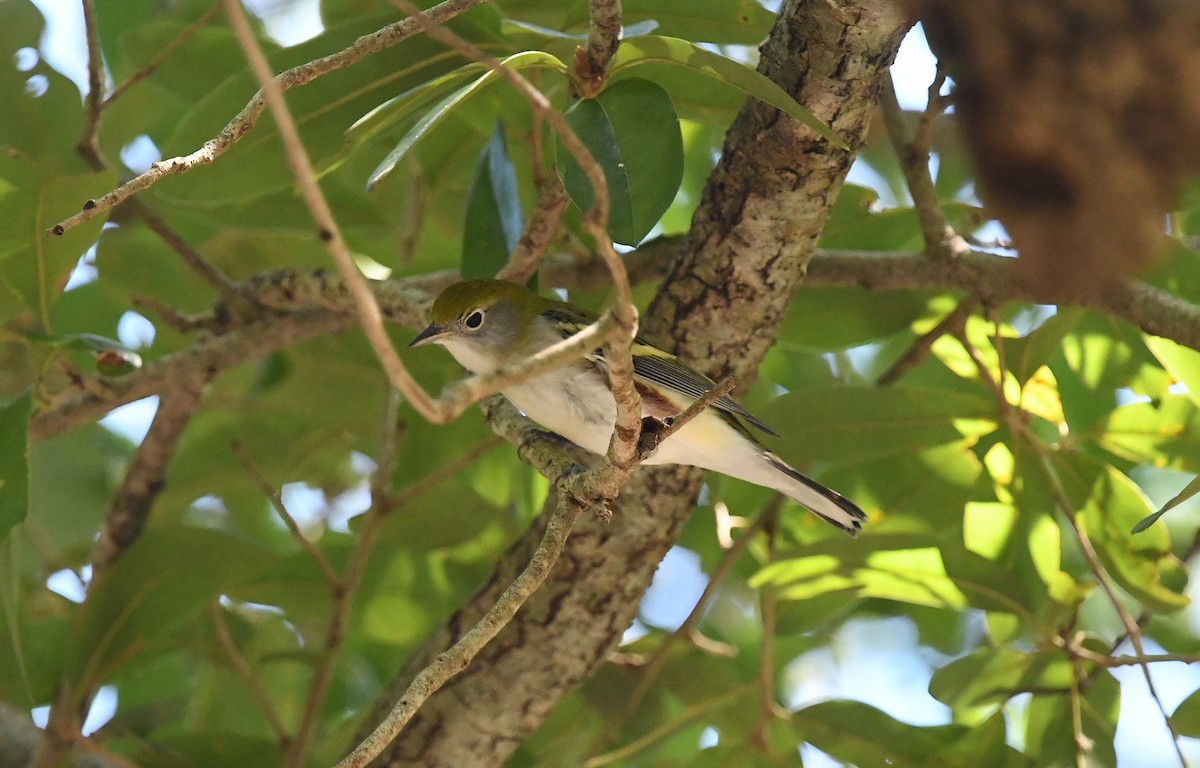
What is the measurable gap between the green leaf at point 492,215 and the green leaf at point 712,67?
0.55m

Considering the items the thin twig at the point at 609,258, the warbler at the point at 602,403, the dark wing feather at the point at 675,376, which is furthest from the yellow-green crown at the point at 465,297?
the thin twig at the point at 609,258

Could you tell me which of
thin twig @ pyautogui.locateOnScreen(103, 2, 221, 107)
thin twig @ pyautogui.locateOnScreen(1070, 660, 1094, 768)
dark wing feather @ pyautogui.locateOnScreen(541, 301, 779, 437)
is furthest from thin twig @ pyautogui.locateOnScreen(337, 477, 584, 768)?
thin twig @ pyautogui.locateOnScreen(103, 2, 221, 107)

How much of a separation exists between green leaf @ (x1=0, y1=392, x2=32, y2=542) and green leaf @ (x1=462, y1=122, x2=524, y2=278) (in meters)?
1.05

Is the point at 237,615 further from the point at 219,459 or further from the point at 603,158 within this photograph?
the point at 603,158

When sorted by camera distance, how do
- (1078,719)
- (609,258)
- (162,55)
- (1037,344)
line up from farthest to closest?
(162,55), (1078,719), (1037,344), (609,258)

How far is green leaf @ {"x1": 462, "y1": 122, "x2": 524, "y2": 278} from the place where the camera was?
259 cm

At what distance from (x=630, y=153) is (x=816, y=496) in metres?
1.17

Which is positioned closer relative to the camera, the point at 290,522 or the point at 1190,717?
the point at 1190,717

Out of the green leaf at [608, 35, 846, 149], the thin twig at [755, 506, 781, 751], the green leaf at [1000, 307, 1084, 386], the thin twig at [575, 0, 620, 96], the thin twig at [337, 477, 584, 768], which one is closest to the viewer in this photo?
the thin twig at [337, 477, 584, 768]

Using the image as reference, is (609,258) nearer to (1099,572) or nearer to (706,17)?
(706,17)

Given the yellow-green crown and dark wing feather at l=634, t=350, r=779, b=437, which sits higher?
the yellow-green crown

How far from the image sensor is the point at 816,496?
8.98ft

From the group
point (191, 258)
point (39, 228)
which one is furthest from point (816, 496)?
point (39, 228)

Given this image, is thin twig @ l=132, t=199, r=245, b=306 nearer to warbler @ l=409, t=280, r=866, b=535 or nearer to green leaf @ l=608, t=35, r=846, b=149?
warbler @ l=409, t=280, r=866, b=535
